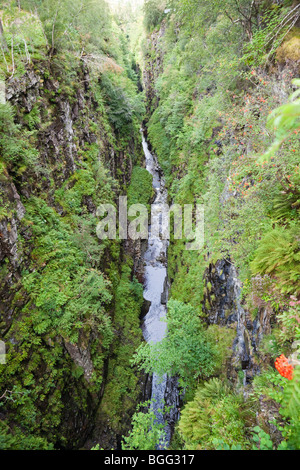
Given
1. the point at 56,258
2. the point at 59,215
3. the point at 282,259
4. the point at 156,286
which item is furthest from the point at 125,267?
the point at 282,259

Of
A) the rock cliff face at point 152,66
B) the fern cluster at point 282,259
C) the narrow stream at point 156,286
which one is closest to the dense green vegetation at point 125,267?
the fern cluster at point 282,259

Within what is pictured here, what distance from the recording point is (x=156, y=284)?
1964 centimetres

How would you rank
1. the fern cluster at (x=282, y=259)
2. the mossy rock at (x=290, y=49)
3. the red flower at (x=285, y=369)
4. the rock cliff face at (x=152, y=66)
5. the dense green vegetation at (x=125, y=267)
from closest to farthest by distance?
the red flower at (x=285, y=369) → the fern cluster at (x=282, y=259) → the dense green vegetation at (x=125, y=267) → the mossy rock at (x=290, y=49) → the rock cliff face at (x=152, y=66)

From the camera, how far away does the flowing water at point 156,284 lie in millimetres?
13523

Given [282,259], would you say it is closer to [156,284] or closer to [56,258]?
[56,258]

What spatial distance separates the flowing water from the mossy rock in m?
13.9

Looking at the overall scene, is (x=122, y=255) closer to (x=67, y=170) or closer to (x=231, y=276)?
(x=67, y=170)

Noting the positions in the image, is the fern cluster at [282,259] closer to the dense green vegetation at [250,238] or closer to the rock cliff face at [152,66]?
the dense green vegetation at [250,238]

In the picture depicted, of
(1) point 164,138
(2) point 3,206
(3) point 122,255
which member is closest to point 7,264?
(2) point 3,206

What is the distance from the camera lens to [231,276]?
9.04m

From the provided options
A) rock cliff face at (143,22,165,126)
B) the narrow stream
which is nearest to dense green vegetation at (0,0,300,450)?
the narrow stream

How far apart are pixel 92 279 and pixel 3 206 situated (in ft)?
16.5

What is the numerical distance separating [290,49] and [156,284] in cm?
1689
